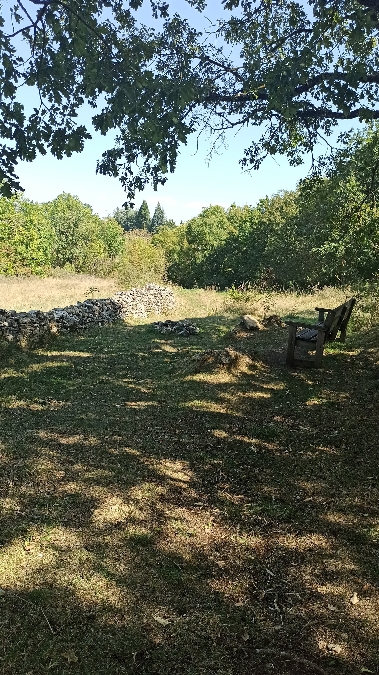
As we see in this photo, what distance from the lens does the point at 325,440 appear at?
5906mm

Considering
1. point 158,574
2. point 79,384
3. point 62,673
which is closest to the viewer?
point 62,673

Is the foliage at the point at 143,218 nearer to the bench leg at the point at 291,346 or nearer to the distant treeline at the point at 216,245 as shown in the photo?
the distant treeline at the point at 216,245

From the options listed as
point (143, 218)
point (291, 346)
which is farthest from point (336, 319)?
point (143, 218)

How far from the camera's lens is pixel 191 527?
13.3ft

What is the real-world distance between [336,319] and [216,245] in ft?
127

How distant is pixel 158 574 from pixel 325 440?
126 inches

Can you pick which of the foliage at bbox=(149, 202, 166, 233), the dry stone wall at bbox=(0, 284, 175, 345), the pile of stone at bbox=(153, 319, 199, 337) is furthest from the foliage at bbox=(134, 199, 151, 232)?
the pile of stone at bbox=(153, 319, 199, 337)

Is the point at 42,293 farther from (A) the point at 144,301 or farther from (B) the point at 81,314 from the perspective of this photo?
(B) the point at 81,314

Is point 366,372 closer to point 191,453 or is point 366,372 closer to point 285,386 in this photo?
point 285,386

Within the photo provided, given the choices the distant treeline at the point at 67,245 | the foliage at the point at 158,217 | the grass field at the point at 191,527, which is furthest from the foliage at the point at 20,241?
the foliage at the point at 158,217

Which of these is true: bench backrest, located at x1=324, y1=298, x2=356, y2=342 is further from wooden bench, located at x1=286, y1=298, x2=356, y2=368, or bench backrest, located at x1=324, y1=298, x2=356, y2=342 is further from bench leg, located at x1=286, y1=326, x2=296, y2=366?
bench leg, located at x1=286, y1=326, x2=296, y2=366

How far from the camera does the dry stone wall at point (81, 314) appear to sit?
455 inches

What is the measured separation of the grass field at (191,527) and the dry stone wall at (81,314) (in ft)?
11.2

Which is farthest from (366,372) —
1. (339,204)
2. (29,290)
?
(29,290)
